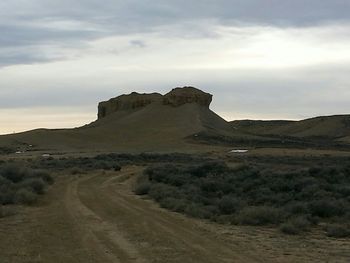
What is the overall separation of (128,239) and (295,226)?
5.53 m

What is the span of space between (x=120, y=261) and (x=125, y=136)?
151m

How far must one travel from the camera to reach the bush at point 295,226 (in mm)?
18266

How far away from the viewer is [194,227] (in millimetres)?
18625

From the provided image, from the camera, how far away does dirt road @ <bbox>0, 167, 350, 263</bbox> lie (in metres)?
13.6

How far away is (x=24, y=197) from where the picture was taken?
1037 inches

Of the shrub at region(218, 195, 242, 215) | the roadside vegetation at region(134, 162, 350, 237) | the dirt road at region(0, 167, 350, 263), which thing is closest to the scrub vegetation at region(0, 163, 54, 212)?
the dirt road at region(0, 167, 350, 263)

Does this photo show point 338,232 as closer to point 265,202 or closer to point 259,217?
point 259,217

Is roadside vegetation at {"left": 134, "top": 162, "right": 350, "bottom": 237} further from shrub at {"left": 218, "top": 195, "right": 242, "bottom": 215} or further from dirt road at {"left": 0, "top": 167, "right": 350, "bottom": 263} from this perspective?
dirt road at {"left": 0, "top": 167, "right": 350, "bottom": 263}

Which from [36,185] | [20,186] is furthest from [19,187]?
[36,185]

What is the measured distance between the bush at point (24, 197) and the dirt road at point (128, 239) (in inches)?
81.2

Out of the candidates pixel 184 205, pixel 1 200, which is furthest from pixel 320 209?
pixel 1 200

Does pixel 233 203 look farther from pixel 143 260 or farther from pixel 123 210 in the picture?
pixel 143 260

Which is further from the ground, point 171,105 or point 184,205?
point 171,105

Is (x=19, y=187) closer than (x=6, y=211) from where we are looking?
No
